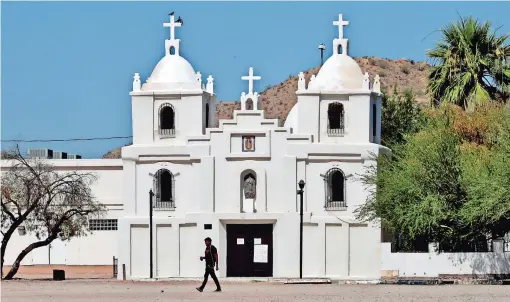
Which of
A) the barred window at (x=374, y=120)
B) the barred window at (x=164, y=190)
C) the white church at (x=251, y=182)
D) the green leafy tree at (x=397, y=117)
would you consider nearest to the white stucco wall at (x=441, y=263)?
the white church at (x=251, y=182)

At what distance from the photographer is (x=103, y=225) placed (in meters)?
71.4

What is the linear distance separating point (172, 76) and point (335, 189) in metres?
8.06

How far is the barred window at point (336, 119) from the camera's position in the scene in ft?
219

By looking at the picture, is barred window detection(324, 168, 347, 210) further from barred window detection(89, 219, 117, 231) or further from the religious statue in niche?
barred window detection(89, 219, 117, 231)

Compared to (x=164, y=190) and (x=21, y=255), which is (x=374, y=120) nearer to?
(x=164, y=190)

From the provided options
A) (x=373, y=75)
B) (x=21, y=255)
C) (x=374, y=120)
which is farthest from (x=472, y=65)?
(x=373, y=75)

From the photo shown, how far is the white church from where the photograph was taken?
65.8 metres

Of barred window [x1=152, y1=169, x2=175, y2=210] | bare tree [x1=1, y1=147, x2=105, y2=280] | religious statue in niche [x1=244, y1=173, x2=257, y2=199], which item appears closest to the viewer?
bare tree [x1=1, y1=147, x2=105, y2=280]

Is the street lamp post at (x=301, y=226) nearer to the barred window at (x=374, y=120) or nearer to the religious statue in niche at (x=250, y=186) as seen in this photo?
the religious statue in niche at (x=250, y=186)

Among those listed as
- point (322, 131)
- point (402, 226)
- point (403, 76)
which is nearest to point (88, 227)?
point (322, 131)

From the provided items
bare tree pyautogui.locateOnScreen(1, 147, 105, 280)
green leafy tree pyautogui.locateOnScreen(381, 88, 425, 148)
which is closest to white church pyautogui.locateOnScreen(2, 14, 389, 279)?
bare tree pyautogui.locateOnScreen(1, 147, 105, 280)

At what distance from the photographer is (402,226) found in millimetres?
61125

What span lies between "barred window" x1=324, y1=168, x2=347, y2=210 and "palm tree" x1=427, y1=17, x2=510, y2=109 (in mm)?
5421

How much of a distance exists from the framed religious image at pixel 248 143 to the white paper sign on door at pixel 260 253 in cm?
382
